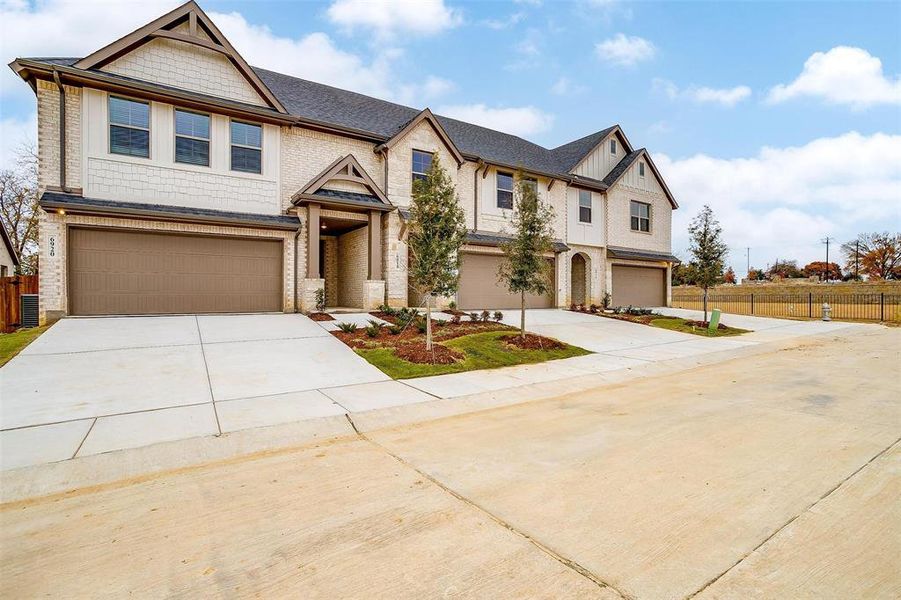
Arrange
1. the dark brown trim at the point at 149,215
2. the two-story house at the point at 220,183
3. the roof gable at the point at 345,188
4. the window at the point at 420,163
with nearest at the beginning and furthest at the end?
the dark brown trim at the point at 149,215 < the two-story house at the point at 220,183 < the roof gable at the point at 345,188 < the window at the point at 420,163

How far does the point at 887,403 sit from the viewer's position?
22.7ft

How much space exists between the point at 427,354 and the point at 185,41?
13.3 metres

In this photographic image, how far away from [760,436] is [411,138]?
55.1 feet

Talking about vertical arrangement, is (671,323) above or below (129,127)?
below

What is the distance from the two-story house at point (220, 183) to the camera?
12648 mm

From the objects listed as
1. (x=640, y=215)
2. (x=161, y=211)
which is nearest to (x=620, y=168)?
(x=640, y=215)

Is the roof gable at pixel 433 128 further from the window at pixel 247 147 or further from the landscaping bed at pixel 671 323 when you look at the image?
the landscaping bed at pixel 671 323

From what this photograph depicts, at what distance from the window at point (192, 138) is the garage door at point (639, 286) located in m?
21.7

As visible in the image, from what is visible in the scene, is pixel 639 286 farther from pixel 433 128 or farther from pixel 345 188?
pixel 345 188

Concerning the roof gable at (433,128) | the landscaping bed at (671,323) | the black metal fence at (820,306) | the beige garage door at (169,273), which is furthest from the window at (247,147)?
the black metal fence at (820,306)

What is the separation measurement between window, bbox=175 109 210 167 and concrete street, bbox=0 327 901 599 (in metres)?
13.1

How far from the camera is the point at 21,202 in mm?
27500

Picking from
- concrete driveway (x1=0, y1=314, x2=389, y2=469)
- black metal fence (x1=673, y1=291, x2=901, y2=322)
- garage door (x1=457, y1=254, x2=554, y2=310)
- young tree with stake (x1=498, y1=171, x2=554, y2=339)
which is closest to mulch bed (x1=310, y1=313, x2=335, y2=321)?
concrete driveway (x1=0, y1=314, x2=389, y2=469)

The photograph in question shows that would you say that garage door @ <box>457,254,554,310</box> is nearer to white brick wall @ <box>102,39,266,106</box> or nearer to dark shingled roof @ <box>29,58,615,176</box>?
dark shingled roof @ <box>29,58,615,176</box>
